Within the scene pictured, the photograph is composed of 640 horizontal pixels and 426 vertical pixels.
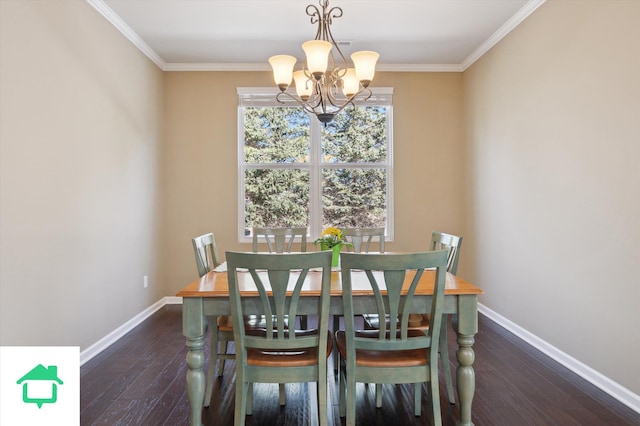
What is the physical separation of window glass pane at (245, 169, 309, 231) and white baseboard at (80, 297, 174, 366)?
4.59ft

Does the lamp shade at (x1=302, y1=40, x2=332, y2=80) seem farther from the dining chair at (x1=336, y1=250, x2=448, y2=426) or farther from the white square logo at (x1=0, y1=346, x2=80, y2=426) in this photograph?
the white square logo at (x1=0, y1=346, x2=80, y2=426)

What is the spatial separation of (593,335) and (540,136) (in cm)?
153

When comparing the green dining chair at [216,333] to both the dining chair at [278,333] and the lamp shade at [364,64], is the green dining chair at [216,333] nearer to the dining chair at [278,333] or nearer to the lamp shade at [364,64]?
the dining chair at [278,333]

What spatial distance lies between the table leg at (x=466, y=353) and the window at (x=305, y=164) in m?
2.60

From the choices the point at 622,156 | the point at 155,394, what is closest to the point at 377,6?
the point at 622,156

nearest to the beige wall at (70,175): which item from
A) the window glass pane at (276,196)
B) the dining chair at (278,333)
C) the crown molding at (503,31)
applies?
the window glass pane at (276,196)

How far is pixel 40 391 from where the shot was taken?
180 cm

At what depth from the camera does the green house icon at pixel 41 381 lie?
70.2 inches

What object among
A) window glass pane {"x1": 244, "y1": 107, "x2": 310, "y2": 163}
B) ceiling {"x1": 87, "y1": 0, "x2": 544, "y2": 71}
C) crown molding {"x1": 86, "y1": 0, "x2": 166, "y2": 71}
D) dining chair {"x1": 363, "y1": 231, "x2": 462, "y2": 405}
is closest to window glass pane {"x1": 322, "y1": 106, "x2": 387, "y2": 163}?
window glass pane {"x1": 244, "y1": 107, "x2": 310, "y2": 163}

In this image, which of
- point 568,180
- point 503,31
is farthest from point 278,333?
point 503,31

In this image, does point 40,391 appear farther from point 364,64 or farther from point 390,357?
point 364,64

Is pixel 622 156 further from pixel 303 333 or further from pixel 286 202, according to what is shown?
pixel 286 202

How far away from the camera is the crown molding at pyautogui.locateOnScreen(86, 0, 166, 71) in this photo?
10.1 feet

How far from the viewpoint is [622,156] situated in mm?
2324
